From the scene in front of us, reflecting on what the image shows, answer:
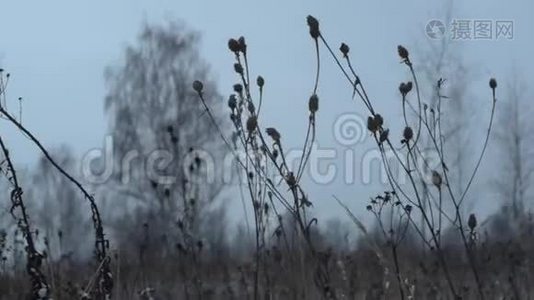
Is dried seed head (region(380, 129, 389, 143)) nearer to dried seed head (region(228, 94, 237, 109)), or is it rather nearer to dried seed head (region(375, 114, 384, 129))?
dried seed head (region(375, 114, 384, 129))

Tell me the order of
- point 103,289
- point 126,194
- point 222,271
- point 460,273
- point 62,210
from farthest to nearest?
Result: point 126,194
point 62,210
point 222,271
point 460,273
point 103,289

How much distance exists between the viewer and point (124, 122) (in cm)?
2359

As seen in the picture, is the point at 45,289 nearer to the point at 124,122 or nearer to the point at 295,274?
the point at 295,274

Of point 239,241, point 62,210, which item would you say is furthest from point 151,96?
point 239,241

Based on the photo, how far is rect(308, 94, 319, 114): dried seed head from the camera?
3.08 m

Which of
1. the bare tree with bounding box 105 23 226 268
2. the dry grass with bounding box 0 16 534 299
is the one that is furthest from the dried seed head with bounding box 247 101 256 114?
the bare tree with bounding box 105 23 226 268

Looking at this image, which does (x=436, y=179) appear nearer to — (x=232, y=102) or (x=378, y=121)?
(x=378, y=121)

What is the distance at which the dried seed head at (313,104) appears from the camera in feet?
10.1

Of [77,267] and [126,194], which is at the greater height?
[126,194]

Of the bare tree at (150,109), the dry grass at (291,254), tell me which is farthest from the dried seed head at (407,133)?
the bare tree at (150,109)

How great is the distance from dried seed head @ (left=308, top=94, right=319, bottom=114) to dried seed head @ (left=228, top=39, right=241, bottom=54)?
31 centimetres

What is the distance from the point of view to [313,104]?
3086mm

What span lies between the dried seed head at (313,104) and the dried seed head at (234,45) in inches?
12.2

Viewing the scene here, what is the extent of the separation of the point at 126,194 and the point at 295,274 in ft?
60.1
